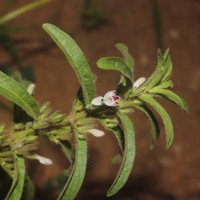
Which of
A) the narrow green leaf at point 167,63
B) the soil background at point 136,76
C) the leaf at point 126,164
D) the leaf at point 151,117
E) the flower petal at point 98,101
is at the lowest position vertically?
the leaf at point 126,164

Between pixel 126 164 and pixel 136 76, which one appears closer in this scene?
pixel 126 164

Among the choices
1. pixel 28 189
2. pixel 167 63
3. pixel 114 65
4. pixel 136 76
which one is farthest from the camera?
pixel 136 76

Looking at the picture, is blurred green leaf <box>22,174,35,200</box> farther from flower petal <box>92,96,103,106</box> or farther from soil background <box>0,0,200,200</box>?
soil background <box>0,0,200,200</box>

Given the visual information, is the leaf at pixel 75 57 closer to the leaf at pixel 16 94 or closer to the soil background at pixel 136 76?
the leaf at pixel 16 94

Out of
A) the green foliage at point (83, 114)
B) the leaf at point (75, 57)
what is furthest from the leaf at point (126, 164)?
the leaf at point (75, 57)

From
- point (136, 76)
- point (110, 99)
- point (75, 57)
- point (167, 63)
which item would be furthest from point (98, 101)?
point (136, 76)

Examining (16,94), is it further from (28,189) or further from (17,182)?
(28,189)

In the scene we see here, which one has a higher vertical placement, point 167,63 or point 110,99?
point 167,63
